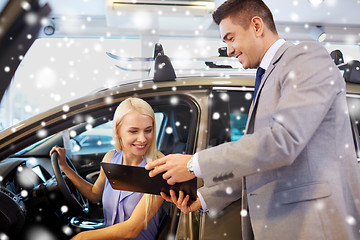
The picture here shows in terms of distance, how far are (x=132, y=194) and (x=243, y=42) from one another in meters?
0.88

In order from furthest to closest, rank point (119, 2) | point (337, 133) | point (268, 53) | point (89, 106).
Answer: point (119, 2) < point (89, 106) < point (268, 53) < point (337, 133)

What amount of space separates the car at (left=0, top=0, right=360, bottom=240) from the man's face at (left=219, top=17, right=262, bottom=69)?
0.37m

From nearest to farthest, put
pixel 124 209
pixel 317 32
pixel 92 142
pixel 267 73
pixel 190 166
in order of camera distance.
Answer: pixel 190 166 → pixel 267 73 → pixel 124 209 → pixel 92 142 → pixel 317 32

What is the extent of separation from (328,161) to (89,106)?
1070 millimetres

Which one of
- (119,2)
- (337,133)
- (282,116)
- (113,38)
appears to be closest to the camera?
(282,116)

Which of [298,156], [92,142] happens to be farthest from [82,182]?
[298,156]

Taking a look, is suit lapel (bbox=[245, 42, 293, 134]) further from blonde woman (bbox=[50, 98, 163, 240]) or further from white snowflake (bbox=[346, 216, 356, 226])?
blonde woman (bbox=[50, 98, 163, 240])

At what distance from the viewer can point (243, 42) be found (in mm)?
1268

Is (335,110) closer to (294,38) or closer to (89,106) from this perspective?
(89,106)

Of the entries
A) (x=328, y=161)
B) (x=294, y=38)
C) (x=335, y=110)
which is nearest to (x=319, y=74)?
(x=335, y=110)

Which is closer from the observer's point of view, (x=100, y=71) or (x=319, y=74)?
(x=319, y=74)

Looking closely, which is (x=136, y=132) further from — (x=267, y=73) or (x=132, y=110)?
(x=267, y=73)

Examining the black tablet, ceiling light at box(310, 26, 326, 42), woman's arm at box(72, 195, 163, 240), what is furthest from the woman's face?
ceiling light at box(310, 26, 326, 42)

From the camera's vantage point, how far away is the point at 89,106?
1549 millimetres
